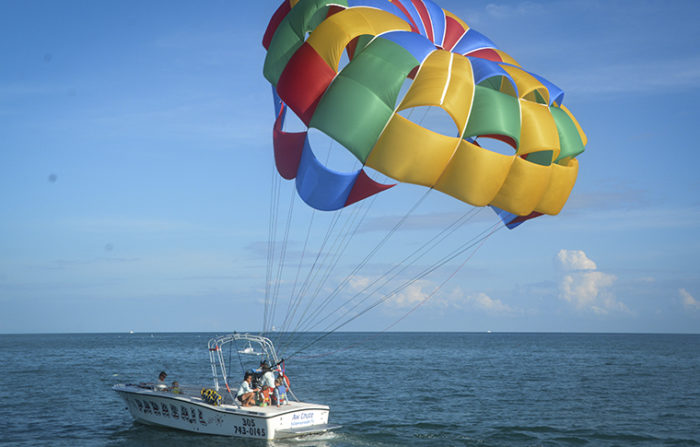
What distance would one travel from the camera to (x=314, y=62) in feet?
35.7

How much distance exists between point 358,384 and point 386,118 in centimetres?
1821

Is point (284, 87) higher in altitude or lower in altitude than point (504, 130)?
higher

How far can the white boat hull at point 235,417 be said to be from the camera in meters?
11.9

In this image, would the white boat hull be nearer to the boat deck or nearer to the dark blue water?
the boat deck

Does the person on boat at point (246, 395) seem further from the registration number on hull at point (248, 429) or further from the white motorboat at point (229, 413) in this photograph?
the registration number on hull at point (248, 429)

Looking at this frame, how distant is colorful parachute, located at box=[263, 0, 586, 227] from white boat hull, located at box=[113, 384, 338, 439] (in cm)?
408

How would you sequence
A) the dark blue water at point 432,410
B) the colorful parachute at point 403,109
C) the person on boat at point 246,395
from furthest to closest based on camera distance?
the dark blue water at point 432,410 < the person on boat at point 246,395 < the colorful parachute at point 403,109

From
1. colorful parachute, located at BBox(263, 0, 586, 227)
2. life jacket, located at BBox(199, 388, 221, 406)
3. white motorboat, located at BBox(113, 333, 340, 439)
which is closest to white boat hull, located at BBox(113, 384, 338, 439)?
A: white motorboat, located at BBox(113, 333, 340, 439)

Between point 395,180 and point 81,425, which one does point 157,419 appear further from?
point 395,180

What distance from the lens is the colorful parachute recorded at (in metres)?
10.5

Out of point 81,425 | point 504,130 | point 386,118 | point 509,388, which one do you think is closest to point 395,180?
point 386,118

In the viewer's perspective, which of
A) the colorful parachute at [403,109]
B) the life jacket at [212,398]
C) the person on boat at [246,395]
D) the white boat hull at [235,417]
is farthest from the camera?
the life jacket at [212,398]

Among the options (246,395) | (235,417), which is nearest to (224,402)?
(246,395)

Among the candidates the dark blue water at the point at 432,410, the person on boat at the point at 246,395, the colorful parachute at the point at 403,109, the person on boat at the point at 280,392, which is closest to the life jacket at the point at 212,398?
the person on boat at the point at 246,395
